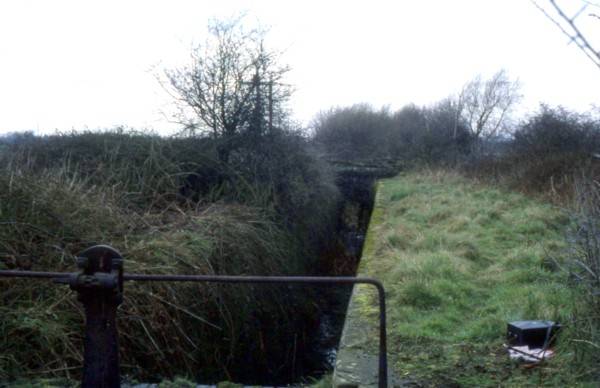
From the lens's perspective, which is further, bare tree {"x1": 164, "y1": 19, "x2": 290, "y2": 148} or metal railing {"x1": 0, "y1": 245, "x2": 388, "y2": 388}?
bare tree {"x1": 164, "y1": 19, "x2": 290, "y2": 148}

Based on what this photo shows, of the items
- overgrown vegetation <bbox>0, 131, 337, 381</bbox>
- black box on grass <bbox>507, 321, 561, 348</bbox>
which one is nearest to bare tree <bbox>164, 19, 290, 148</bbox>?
overgrown vegetation <bbox>0, 131, 337, 381</bbox>

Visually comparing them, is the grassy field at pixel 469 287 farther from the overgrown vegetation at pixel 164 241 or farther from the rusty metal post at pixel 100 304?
the rusty metal post at pixel 100 304

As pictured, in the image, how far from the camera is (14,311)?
4.69 meters

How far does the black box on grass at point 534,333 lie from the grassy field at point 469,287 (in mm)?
111

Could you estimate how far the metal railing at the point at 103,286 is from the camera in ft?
8.02

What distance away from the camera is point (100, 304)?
98.5 inches

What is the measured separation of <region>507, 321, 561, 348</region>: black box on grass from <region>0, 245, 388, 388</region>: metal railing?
1.93m

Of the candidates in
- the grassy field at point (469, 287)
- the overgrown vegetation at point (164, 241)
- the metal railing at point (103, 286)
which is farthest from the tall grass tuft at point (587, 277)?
the overgrown vegetation at point (164, 241)

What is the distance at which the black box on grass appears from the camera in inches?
163

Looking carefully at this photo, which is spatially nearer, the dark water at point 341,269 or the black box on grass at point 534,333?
the black box on grass at point 534,333

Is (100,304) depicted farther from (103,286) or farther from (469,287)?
(469,287)

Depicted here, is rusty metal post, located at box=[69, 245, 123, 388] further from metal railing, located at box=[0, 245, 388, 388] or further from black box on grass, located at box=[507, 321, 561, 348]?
black box on grass, located at box=[507, 321, 561, 348]

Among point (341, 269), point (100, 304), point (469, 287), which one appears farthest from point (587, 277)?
point (341, 269)

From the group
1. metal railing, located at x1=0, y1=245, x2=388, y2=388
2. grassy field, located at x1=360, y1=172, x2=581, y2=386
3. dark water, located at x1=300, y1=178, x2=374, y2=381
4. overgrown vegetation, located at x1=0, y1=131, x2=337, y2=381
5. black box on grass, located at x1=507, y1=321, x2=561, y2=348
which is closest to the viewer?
metal railing, located at x1=0, y1=245, x2=388, y2=388
